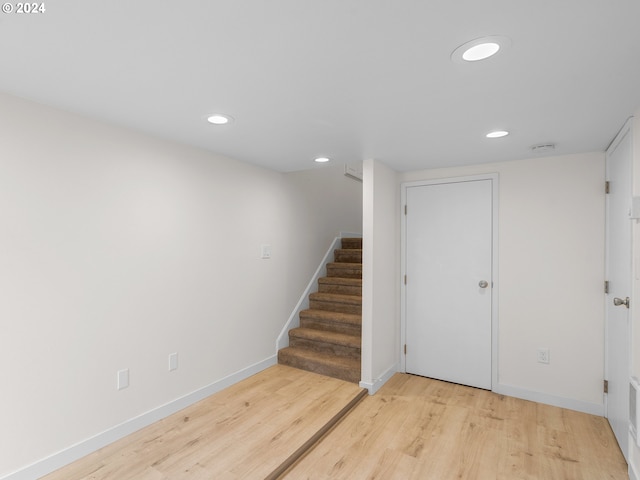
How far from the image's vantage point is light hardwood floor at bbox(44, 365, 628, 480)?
195cm

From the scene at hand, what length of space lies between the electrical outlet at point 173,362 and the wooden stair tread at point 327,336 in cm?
140

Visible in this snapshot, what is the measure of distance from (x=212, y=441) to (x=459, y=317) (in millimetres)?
2318

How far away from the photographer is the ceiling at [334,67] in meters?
1.13

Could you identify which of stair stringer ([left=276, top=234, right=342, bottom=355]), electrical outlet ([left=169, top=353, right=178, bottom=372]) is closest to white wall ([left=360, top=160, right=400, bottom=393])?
stair stringer ([left=276, top=234, right=342, bottom=355])

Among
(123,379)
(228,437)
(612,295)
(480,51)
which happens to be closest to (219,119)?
(480,51)

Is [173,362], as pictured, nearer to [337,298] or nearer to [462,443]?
[337,298]

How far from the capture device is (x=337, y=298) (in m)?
3.91

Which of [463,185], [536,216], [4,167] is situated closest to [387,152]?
[463,185]

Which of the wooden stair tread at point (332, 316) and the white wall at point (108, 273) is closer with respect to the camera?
the white wall at point (108, 273)

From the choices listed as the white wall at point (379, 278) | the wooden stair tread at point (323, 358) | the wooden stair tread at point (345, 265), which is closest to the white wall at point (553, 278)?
the white wall at point (379, 278)

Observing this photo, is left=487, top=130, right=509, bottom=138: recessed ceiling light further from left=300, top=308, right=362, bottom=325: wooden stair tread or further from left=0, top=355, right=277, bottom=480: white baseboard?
left=0, top=355, right=277, bottom=480: white baseboard

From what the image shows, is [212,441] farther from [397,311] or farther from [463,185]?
[463,185]

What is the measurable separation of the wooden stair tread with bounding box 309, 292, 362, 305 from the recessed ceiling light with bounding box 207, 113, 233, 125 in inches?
92.9

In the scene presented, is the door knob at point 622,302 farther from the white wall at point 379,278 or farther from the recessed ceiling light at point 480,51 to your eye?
the recessed ceiling light at point 480,51
